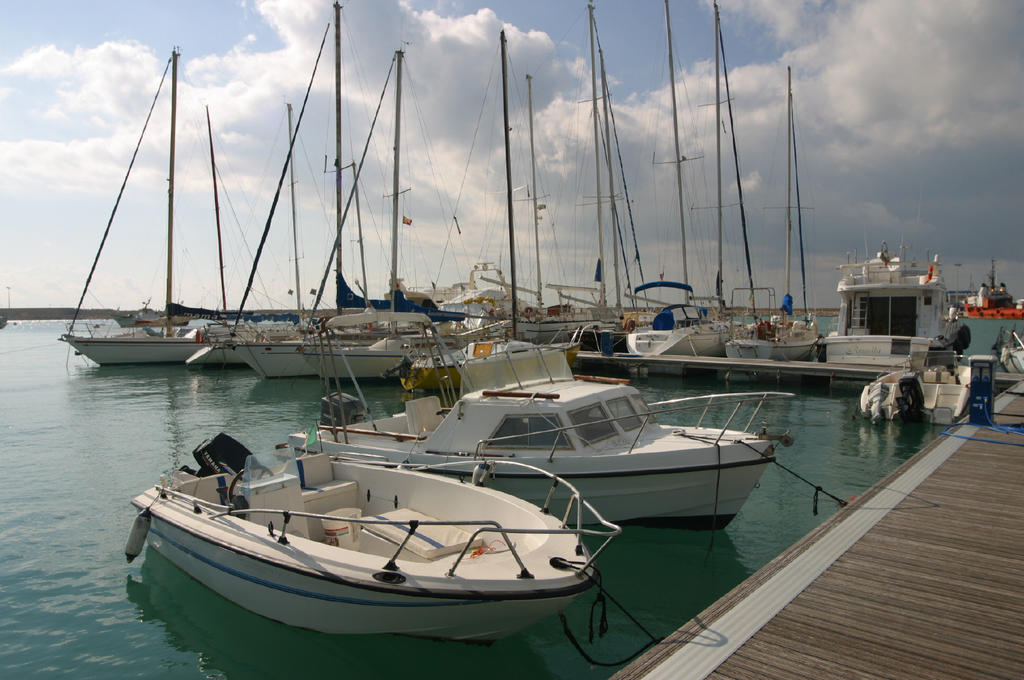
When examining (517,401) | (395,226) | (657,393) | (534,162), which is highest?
(534,162)

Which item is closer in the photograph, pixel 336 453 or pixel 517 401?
pixel 517 401

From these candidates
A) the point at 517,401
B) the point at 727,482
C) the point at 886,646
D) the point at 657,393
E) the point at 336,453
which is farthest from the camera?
the point at 657,393

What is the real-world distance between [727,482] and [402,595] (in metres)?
5.17

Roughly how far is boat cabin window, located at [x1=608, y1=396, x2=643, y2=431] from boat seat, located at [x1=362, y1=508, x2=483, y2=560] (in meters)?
3.38

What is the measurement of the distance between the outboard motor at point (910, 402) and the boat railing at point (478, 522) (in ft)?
40.6

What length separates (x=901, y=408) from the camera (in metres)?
16.6

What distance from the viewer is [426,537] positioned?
7.01 m

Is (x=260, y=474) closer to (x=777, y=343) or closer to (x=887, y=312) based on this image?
(x=777, y=343)

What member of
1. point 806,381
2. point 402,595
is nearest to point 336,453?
point 402,595

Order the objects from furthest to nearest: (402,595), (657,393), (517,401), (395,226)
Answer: (395,226) < (657,393) < (517,401) < (402,595)

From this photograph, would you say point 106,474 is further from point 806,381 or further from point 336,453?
point 806,381

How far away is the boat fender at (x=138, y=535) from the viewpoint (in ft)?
24.1

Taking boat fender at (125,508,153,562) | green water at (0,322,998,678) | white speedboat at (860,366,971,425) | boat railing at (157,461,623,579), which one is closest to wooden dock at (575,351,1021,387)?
white speedboat at (860,366,971,425)

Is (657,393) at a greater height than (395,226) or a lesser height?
lesser
